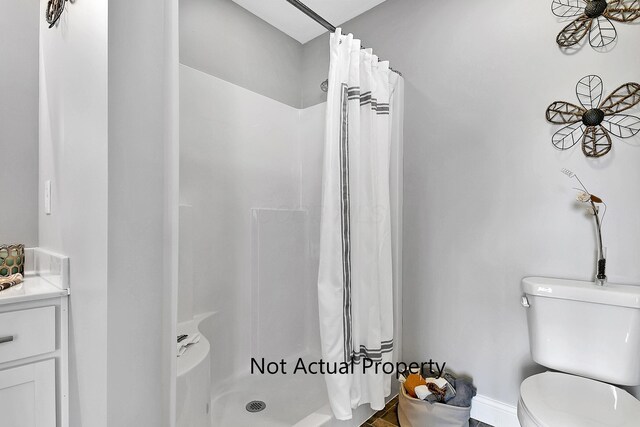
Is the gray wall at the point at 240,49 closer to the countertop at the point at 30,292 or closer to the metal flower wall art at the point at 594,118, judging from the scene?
the countertop at the point at 30,292

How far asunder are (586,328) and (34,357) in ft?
6.81

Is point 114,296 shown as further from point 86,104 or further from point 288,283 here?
point 288,283

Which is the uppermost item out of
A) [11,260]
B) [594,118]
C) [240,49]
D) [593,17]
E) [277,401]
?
[593,17]

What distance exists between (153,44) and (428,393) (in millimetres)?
1847

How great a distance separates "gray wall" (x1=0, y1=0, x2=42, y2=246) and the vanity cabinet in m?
0.52

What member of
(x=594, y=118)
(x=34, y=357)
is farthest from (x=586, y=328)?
(x=34, y=357)

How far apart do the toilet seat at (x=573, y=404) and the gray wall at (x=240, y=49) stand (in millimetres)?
1501

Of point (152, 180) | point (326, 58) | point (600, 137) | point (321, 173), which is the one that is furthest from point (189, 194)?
point (600, 137)

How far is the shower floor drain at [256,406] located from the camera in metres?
1.43

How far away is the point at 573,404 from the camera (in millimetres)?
1157

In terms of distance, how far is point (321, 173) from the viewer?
1530mm

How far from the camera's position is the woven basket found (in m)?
1.44

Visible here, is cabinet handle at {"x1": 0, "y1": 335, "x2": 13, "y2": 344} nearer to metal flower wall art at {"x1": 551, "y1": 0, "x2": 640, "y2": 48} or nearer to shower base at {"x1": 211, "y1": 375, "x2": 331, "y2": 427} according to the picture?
shower base at {"x1": 211, "y1": 375, "x2": 331, "y2": 427}

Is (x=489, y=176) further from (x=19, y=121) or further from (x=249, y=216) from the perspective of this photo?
(x=19, y=121)
